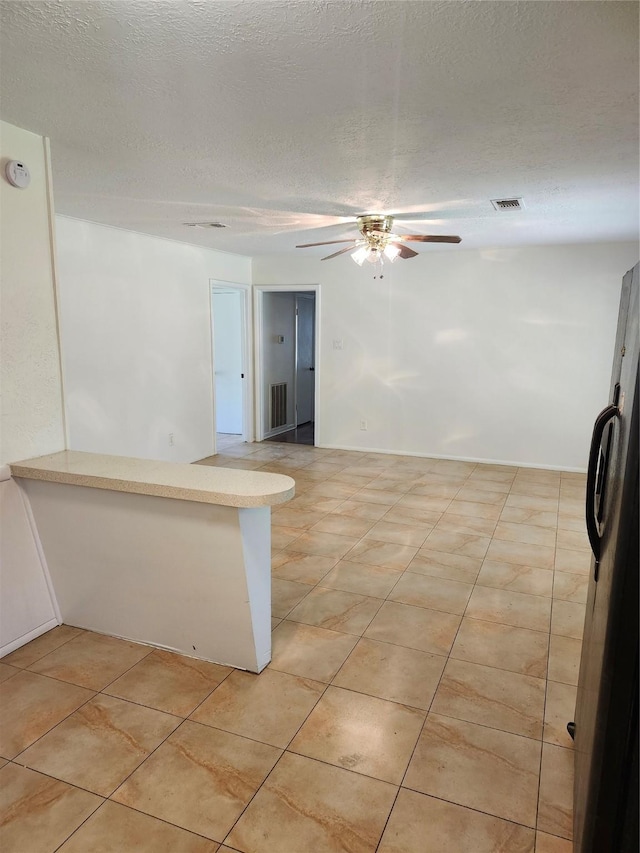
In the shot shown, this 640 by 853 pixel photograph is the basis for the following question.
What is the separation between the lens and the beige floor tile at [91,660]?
2309mm

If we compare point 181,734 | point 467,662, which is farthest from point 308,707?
point 467,662

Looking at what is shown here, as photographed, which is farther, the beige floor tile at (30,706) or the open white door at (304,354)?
the open white door at (304,354)

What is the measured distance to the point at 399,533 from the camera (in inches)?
155

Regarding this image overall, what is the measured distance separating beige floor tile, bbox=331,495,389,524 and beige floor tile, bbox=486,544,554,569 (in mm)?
929

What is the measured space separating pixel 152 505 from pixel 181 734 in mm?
877

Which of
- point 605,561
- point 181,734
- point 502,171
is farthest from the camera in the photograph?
point 502,171

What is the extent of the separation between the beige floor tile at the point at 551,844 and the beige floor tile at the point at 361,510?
8.63 feet

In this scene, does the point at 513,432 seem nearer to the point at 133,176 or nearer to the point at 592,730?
the point at 133,176

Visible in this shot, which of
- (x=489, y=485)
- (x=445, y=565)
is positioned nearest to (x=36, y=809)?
(x=445, y=565)

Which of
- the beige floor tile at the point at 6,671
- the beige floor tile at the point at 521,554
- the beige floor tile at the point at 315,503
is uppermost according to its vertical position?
the beige floor tile at the point at 315,503

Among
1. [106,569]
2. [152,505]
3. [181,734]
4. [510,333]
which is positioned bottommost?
[181,734]

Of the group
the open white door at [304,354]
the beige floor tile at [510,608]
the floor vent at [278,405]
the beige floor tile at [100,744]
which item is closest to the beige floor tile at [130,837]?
the beige floor tile at [100,744]

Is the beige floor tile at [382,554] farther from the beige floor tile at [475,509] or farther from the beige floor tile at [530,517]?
the beige floor tile at [530,517]

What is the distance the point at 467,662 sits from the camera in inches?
95.7
